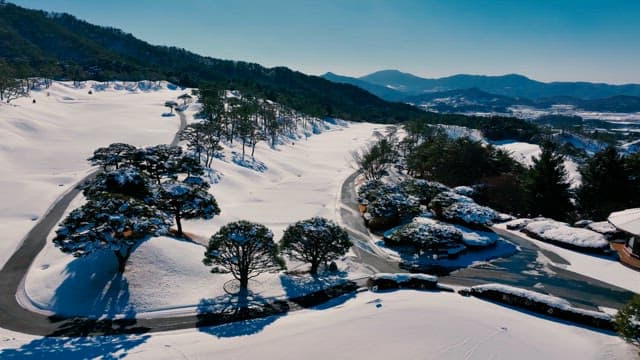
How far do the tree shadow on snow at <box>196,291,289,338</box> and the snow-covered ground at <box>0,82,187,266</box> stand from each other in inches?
659

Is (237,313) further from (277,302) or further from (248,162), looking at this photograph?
(248,162)

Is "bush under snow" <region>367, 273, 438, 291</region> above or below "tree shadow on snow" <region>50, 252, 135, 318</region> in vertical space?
above

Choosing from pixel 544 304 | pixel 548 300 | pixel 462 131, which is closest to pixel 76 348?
pixel 544 304

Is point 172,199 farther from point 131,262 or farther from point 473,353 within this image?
point 473,353

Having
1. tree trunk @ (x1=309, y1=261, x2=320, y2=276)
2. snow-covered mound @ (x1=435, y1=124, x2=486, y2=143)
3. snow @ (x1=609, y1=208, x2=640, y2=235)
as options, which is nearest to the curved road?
tree trunk @ (x1=309, y1=261, x2=320, y2=276)

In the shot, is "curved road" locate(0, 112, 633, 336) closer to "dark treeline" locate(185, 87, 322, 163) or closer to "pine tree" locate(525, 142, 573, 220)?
"pine tree" locate(525, 142, 573, 220)

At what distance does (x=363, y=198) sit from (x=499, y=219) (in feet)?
54.6

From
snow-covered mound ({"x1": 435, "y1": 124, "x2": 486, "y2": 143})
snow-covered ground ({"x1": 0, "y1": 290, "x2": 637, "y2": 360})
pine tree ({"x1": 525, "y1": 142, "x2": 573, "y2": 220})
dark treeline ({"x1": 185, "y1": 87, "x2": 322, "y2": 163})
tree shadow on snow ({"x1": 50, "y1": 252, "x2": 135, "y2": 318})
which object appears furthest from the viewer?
snow-covered mound ({"x1": 435, "y1": 124, "x2": 486, "y2": 143})

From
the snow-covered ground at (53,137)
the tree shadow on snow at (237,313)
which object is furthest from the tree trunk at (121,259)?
the snow-covered ground at (53,137)

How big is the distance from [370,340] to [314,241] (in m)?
10.6

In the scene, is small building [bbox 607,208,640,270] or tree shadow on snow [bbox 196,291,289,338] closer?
tree shadow on snow [bbox 196,291,289,338]

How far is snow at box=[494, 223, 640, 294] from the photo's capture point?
27141 millimetres

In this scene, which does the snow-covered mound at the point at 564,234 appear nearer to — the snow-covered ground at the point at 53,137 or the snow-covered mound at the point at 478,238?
the snow-covered mound at the point at 478,238

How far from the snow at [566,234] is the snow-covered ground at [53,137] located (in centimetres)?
4608
